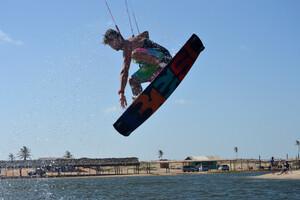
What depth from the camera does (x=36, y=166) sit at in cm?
13400

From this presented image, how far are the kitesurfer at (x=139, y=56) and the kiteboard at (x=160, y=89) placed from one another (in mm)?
336

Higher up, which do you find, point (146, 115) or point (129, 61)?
point (129, 61)

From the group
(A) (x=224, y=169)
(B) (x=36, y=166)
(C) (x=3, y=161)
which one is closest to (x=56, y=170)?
(B) (x=36, y=166)

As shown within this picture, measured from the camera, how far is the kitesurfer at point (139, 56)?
14.5m

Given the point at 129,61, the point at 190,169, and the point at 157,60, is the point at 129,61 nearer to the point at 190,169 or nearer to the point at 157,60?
the point at 157,60

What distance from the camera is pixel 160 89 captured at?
50.2ft

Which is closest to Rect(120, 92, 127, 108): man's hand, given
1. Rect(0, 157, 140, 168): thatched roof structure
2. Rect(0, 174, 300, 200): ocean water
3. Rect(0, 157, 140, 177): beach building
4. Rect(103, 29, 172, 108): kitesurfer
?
Rect(103, 29, 172, 108): kitesurfer

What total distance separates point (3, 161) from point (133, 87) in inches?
4659

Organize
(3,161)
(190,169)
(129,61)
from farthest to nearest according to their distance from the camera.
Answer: (190,169) → (3,161) → (129,61)

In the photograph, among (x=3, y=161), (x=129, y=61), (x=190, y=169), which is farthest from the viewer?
(x=190, y=169)

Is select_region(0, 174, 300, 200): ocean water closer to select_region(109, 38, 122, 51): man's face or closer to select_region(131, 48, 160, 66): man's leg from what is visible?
select_region(131, 48, 160, 66): man's leg

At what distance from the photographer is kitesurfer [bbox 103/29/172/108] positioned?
14.5m

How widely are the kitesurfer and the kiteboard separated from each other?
336mm

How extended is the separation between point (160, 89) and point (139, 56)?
1.10 m
